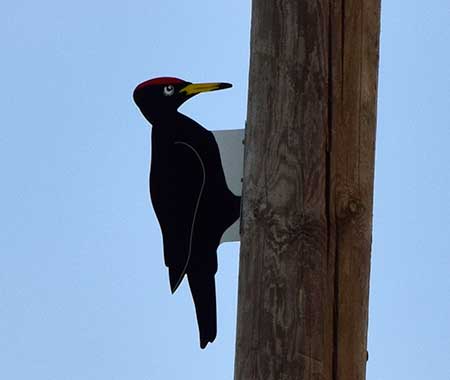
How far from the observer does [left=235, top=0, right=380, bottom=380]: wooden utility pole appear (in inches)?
125

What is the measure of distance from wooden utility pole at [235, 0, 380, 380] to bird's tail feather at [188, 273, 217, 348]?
313 millimetres

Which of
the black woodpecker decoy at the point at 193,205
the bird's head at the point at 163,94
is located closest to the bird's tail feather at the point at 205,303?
the black woodpecker decoy at the point at 193,205

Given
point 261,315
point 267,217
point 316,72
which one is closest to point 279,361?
point 261,315

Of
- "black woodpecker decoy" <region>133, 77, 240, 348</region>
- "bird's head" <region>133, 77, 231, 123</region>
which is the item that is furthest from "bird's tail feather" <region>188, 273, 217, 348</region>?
"bird's head" <region>133, 77, 231, 123</region>

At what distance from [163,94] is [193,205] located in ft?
1.39

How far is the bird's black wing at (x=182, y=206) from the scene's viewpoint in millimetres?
3590

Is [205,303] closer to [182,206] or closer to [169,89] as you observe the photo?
[182,206]

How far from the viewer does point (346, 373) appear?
319 cm

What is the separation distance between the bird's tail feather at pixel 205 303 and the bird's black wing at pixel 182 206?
0.15 feet

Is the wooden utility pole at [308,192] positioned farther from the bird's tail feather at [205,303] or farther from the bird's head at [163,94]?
the bird's head at [163,94]

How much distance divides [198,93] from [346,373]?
1043 mm

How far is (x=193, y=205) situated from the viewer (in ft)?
11.8

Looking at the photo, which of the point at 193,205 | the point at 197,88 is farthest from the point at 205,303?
the point at 197,88

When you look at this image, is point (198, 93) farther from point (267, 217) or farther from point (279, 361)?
point (279, 361)
